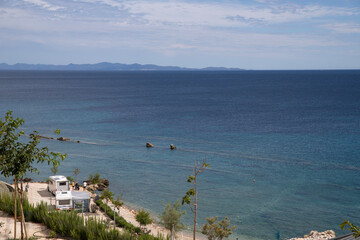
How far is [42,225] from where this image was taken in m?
15.2

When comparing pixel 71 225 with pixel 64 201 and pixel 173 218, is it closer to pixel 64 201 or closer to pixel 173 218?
pixel 173 218

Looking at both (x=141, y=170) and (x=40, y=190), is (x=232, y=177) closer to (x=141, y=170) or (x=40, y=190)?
(x=141, y=170)

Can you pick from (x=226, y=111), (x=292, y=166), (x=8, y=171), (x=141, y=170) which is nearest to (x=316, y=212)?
(x=292, y=166)

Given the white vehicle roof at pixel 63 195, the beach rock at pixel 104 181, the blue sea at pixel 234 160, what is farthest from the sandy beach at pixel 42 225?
the beach rock at pixel 104 181

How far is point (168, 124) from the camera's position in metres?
72.8

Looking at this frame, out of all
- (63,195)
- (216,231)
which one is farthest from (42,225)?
(63,195)

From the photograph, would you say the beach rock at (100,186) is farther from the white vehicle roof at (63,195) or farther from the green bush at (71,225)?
the green bush at (71,225)

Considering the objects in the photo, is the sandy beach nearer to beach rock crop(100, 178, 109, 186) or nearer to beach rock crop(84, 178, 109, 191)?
beach rock crop(84, 178, 109, 191)

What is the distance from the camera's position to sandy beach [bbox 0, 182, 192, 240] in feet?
47.3

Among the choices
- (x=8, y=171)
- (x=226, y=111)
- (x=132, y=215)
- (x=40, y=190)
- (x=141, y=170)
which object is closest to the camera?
(x=8, y=171)

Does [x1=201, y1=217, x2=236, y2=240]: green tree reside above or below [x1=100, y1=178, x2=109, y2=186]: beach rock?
above

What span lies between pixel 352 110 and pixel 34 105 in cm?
8338

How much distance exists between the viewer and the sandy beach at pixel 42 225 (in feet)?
47.3

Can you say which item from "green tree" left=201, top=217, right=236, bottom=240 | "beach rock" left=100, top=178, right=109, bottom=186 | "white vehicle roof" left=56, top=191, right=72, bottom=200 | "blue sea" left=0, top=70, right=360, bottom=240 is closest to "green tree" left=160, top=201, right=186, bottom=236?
"green tree" left=201, top=217, right=236, bottom=240
